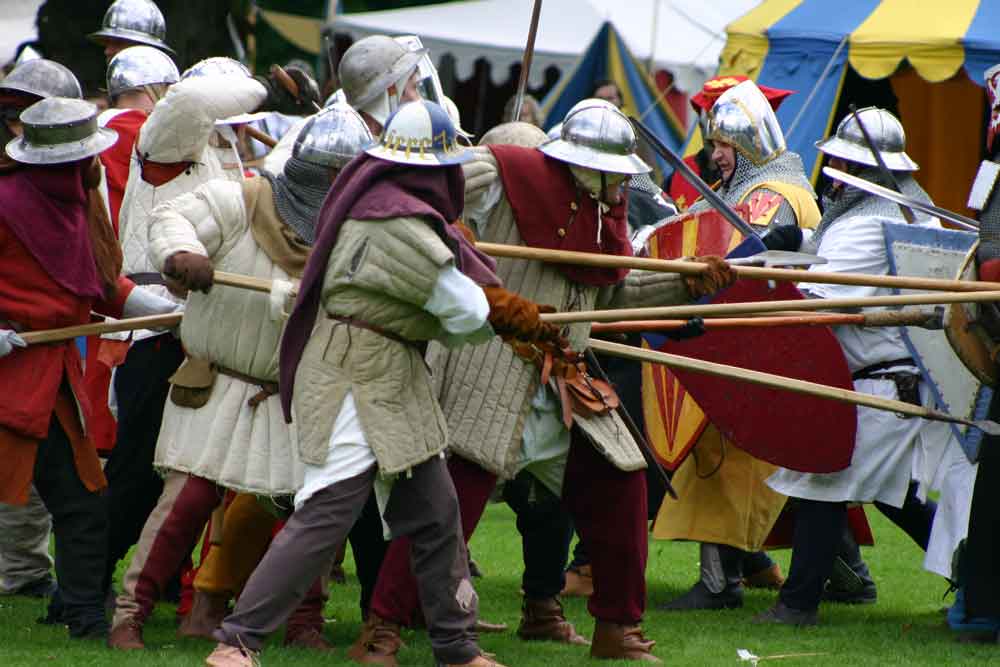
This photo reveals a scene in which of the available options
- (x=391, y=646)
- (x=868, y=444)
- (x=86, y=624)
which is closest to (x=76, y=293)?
(x=86, y=624)

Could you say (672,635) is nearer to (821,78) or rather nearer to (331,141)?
(331,141)

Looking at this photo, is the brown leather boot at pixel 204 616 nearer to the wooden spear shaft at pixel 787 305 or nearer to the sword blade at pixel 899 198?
the wooden spear shaft at pixel 787 305

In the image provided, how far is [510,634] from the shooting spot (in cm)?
586

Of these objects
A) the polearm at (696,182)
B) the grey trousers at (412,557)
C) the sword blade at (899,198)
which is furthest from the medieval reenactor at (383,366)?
the sword blade at (899,198)

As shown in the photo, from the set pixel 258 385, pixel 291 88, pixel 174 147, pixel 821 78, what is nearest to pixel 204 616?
pixel 258 385

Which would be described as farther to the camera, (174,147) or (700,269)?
(174,147)

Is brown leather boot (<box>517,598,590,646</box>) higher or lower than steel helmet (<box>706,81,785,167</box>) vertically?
lower

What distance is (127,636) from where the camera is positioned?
16.9 ft

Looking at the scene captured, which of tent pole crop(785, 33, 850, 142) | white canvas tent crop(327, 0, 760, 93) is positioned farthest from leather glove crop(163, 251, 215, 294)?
white canvas tent crop(327, 0, 760, 93)

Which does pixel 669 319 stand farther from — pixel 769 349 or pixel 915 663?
pixel 915 663

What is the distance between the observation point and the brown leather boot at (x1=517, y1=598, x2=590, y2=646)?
571 centimetres

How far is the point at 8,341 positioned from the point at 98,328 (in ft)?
0.88

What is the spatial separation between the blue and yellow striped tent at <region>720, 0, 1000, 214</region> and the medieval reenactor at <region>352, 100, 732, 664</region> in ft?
18.8

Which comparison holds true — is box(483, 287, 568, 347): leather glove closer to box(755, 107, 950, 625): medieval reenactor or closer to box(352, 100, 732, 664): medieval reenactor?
box(352, 100, 732, 664): medieval reenactor
